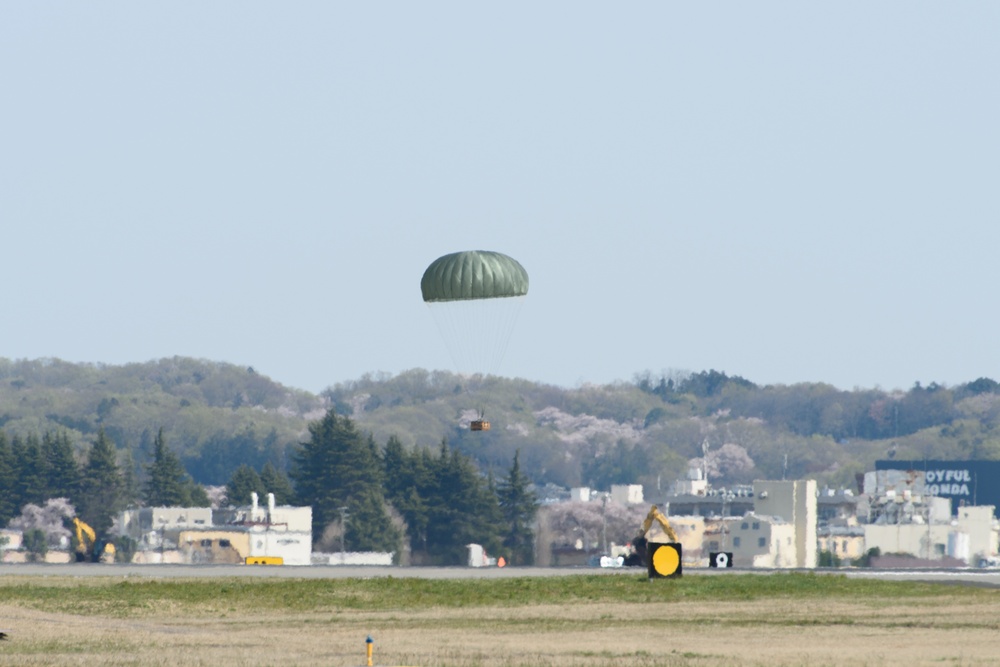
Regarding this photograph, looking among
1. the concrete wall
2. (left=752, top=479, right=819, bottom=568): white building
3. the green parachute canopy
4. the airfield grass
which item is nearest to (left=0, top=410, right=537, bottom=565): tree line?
(left=752, top=479, right=819, bottom=568): white building

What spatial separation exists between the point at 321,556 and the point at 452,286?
85383mm

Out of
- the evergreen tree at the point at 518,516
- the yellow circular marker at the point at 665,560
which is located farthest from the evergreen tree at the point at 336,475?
the yellow circular marker at the point at 665,560

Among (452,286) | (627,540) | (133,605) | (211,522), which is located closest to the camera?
(133,605)

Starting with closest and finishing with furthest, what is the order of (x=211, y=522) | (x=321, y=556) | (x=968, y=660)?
(x=968, y=660), (x=321, y=556), (x=211, y=522)

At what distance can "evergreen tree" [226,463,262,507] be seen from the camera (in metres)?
181

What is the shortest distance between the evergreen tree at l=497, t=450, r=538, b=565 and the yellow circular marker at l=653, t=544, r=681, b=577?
11484 cm

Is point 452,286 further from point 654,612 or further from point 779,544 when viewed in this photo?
point 779,544

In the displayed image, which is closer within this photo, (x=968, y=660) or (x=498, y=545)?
(x=968, y=660)

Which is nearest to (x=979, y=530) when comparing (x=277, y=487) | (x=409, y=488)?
(x=409, y=488)

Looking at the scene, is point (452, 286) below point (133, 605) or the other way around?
the other way around

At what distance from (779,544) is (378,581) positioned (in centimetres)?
10679

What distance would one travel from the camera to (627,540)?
198 m

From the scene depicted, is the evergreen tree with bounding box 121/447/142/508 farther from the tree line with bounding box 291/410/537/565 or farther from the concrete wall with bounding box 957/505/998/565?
the concrete wall with bounding box 957/505/998/565

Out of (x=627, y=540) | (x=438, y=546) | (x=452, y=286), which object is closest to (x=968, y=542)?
(x=627, y=540)
